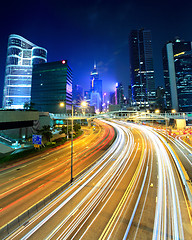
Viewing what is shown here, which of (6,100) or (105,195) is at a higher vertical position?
(6,100)

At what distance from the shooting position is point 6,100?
134 meters

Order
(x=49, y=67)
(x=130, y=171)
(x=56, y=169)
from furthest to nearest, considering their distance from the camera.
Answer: (x=49, y=67) → (x=56, y=169) → (x=130, y=171)

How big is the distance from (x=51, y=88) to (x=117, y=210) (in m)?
123

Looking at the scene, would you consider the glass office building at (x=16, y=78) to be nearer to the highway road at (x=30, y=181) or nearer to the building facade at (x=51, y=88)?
the building facade at (x=51, y=88)

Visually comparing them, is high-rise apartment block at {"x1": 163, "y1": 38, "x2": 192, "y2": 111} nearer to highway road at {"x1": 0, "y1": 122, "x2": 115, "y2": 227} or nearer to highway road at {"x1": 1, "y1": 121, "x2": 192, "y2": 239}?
highway road at {"x1": 1, "y1": 121, "x2": 192, "y2": 239}

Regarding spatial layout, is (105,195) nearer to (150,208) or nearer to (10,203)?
(150,208)

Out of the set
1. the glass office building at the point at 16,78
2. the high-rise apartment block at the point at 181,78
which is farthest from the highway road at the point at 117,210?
the high-rise apartment block at the point at 181,78

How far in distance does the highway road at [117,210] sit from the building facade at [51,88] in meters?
105

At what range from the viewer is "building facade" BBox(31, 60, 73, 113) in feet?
374

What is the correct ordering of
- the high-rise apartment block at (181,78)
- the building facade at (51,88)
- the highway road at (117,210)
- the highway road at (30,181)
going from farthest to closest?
the high-rise apartment block at (181,78) < the building facade at (51,88) < the highway road at (30,181) < the highway road at (117,210)

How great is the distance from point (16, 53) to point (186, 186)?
198 meters

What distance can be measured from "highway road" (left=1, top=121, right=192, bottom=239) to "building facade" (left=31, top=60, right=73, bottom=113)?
10517cm

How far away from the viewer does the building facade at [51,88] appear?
11412 cm

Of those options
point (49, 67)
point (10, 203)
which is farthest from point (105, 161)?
point (49, 67)
